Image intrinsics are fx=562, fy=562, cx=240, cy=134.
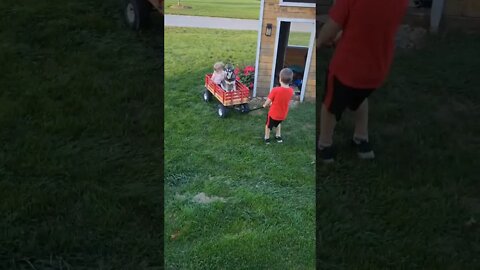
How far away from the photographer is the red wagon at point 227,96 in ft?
5.05

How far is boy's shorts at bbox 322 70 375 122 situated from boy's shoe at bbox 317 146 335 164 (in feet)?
0.35

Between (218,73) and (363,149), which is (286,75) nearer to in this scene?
(218,73)

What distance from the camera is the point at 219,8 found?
4.99ft

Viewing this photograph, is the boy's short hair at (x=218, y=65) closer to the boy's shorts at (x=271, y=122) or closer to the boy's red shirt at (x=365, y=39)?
the boy's shorts at (x=271, y=122)

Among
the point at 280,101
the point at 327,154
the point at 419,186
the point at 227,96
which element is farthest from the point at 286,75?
the point at 419,186

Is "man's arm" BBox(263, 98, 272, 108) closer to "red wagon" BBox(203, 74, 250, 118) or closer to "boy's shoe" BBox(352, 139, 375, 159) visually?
"red wagon" BBox(203, 74, 250, 118)

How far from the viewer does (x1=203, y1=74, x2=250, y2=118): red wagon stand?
1539 millimetres

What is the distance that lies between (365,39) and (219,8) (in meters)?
0.40
